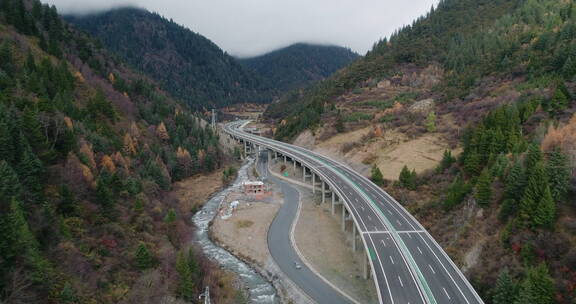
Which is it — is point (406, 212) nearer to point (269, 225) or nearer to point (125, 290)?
point (269, 225)

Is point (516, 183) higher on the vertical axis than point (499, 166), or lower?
lower

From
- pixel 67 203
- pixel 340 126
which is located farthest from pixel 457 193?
pixel 340 126

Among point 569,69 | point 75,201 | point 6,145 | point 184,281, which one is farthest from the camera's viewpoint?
point 569,69

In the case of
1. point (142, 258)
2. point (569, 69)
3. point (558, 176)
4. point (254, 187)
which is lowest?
point (254, 187)

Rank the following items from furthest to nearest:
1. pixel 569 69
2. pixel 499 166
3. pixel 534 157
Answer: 1. pixel 569 69
2. pixel 499 166
3. pixel 534 157

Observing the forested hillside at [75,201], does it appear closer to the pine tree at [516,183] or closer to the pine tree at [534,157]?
the pine tree at [516,183]

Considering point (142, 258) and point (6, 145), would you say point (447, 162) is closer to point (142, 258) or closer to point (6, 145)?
point (142, 258)

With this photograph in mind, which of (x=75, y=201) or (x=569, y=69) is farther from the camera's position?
(x=569, y=69)
